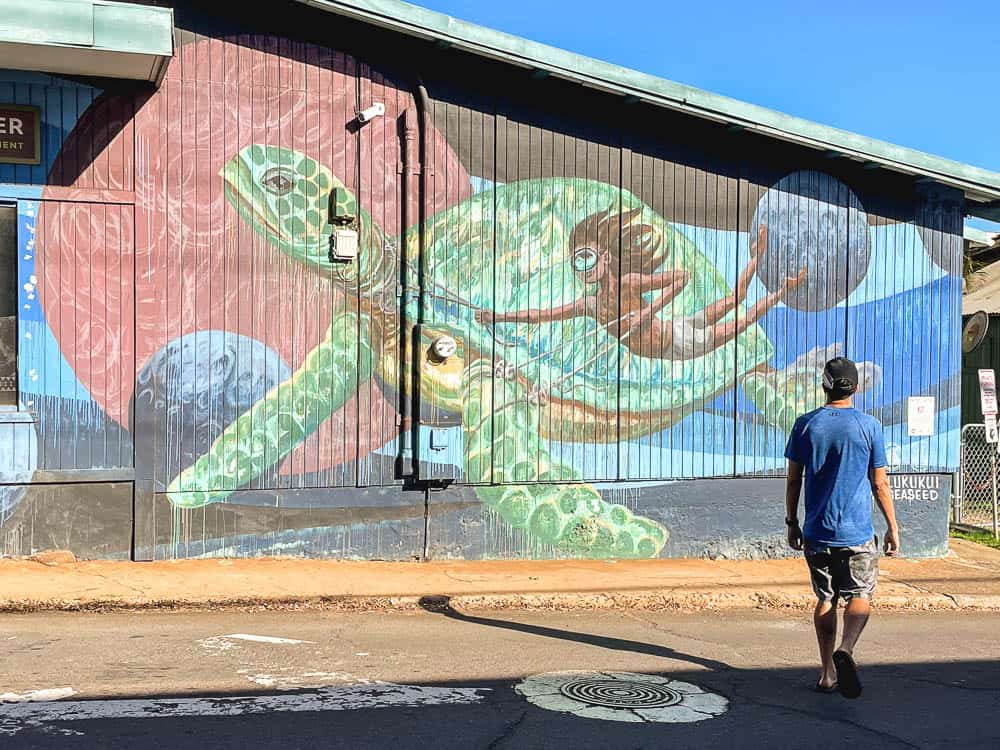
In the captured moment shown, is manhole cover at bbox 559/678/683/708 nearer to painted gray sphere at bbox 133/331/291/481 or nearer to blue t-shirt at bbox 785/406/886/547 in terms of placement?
blue t-shirt at bbox 785/406/886/547

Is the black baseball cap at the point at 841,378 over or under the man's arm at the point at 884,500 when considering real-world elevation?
over

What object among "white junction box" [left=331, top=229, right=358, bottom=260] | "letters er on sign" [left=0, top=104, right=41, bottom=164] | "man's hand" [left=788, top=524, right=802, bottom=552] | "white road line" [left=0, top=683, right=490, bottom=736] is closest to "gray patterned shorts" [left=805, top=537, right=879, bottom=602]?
"man's hand" [left=788, top=524, right=802, bottom=552]

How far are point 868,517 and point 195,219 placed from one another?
646 cm

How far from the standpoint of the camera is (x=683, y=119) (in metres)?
11.3

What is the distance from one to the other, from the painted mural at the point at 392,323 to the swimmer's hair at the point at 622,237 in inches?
1.1

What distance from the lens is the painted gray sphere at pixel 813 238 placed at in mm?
11672

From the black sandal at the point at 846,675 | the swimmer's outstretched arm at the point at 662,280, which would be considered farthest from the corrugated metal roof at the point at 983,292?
the black sandal at the point at 846,675

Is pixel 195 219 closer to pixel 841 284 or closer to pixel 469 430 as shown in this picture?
pixel 469 430

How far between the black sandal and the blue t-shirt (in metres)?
0.63

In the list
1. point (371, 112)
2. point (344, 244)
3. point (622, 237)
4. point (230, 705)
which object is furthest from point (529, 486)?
point (230, 705)

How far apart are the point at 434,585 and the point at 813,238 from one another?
558cm

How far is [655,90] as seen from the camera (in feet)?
34.7

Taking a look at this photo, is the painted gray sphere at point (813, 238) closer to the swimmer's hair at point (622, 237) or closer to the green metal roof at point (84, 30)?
the swimmer's hair at point (622, 237)

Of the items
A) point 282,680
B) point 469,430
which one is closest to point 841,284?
point 469,430
